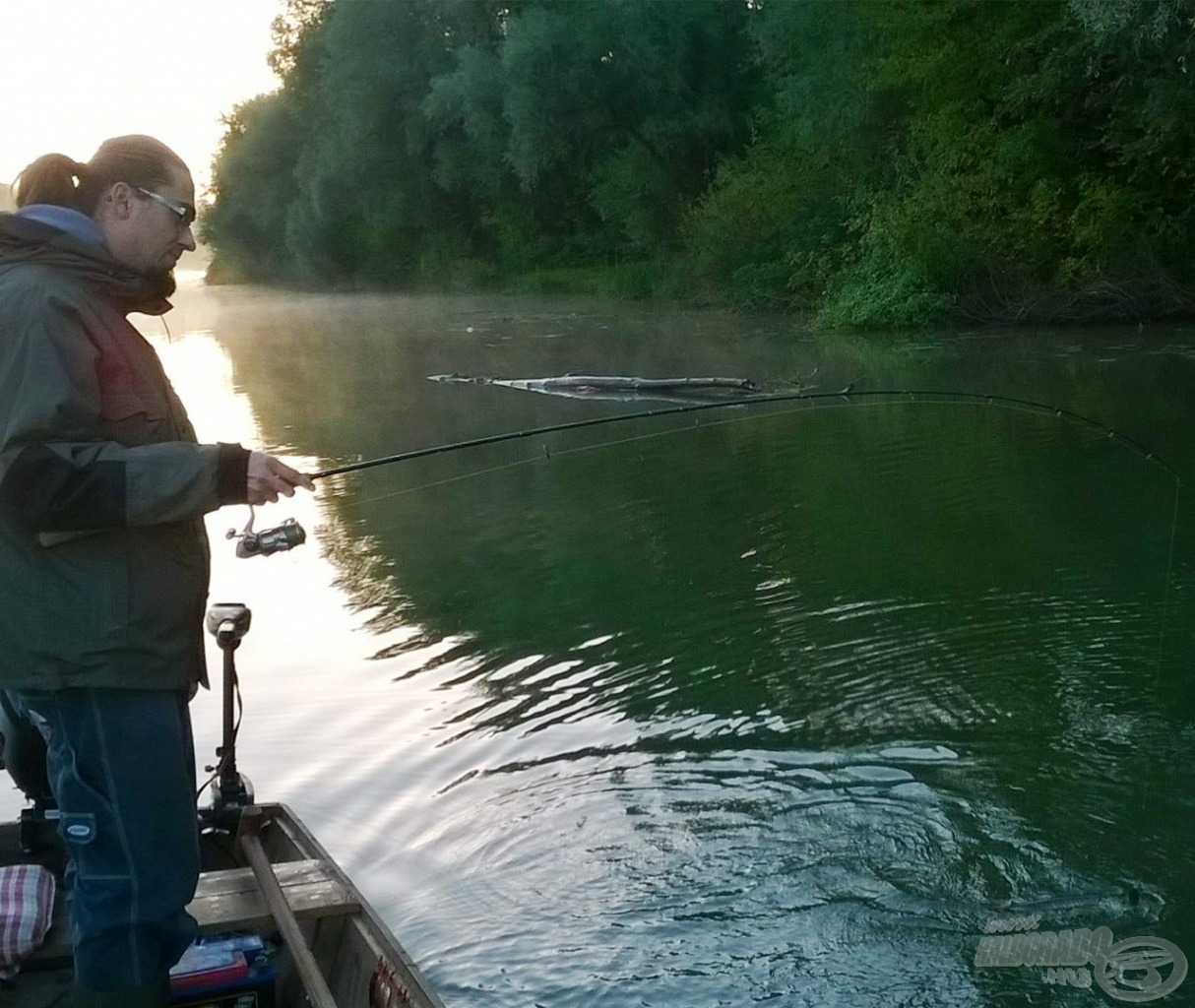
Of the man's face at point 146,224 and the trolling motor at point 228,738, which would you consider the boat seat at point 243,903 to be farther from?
the man's face at point 146,224

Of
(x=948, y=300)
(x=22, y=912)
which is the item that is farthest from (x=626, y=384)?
(x=22, y=912)

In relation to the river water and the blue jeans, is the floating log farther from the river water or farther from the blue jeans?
the blue jeans

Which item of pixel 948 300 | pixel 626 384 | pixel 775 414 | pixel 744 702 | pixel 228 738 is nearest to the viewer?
pixel 228 738

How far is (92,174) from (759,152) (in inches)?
1210

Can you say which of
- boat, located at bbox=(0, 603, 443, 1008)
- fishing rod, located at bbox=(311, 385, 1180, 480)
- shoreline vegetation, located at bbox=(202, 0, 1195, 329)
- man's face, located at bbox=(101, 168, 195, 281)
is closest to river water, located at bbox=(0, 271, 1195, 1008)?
fishing rod, located at bbox=(311, 385, 1180, 480)

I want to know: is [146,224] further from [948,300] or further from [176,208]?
[948,300]

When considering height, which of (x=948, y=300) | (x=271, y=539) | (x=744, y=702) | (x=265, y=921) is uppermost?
(x=271, y=539)

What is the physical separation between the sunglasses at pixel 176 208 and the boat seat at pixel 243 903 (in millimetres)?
1684

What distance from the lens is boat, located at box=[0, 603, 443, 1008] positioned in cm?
346

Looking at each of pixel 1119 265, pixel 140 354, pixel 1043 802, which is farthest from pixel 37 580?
pixel 1119 265

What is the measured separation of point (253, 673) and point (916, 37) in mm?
20312

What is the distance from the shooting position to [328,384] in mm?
22203

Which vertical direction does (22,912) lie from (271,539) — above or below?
below

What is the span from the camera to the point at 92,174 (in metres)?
3.17
